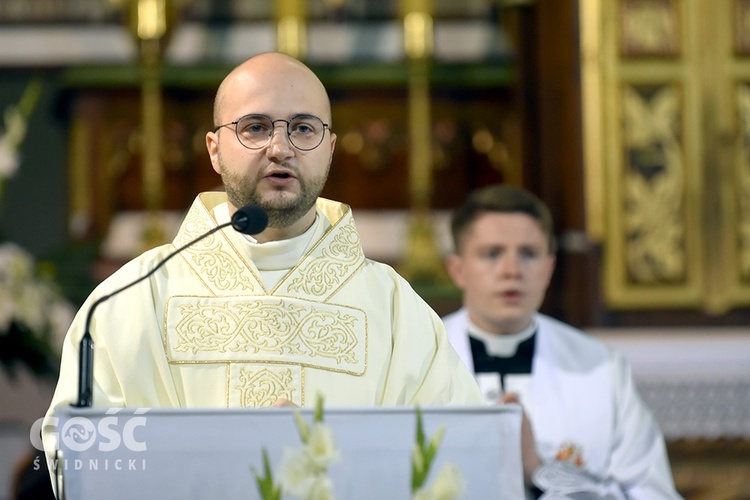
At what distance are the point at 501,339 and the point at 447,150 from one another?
2506mm

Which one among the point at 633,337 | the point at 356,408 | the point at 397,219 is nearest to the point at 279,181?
the point at 356,408

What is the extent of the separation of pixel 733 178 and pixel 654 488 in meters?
2.29

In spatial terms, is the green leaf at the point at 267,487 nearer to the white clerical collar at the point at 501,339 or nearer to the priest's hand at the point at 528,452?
the priest's hand at the point at 528,452

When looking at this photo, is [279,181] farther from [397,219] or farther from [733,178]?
[397,219]

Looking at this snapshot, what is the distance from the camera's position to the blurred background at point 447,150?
551 centimetres

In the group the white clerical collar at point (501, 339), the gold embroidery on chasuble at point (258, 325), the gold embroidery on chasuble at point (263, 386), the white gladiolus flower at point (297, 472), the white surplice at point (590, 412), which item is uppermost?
the gold embroidery on chasuble at point (258, 325)

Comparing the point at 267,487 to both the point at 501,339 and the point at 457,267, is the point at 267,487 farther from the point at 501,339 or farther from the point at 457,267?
the point at 501,339

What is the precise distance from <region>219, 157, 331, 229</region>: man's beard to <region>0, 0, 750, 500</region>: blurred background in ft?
8.26

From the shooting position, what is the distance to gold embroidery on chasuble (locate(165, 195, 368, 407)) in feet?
8.71

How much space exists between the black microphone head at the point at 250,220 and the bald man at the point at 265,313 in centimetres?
21

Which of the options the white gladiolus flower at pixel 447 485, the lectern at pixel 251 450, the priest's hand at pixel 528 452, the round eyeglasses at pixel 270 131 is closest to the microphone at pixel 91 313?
the lectern at pixel 251 450

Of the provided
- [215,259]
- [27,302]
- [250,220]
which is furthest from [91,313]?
[27,302]

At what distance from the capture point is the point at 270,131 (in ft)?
8.74

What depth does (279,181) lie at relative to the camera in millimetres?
2656
